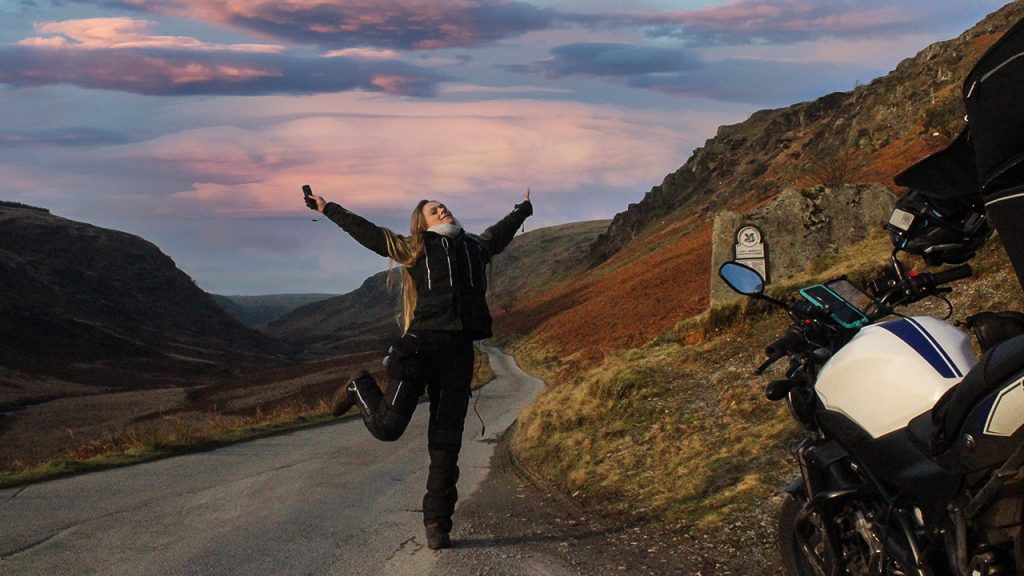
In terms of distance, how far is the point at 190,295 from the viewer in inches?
6412

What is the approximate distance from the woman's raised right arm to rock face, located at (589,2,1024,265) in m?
21.8

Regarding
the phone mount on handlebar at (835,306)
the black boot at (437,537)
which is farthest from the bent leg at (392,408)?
the phone mount on handlebar at (835,306)

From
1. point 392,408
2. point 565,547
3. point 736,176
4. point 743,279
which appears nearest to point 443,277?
point 392,408

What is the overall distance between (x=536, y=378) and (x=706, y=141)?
95679 mm

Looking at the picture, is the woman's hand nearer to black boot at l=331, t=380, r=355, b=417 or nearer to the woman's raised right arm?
the woman's raised right arm

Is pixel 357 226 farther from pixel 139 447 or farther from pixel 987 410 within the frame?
pixel 139 447

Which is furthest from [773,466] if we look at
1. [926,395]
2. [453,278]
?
[926,395]

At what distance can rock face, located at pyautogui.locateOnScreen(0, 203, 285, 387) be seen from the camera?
97.1m

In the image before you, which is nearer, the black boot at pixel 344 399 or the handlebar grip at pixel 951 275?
the handlebar grip at pixel 951 275

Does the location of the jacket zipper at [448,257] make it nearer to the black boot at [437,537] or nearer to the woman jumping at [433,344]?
the woman jumping at [433,344]

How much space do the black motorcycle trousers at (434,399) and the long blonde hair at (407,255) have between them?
0.29 metres

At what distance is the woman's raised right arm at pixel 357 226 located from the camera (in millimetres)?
6055

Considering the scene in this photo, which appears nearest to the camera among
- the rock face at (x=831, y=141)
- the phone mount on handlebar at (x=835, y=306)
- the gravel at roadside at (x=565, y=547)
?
the phone mount on handlebar at (x=835, y=306)

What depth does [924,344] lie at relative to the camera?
3.07m
